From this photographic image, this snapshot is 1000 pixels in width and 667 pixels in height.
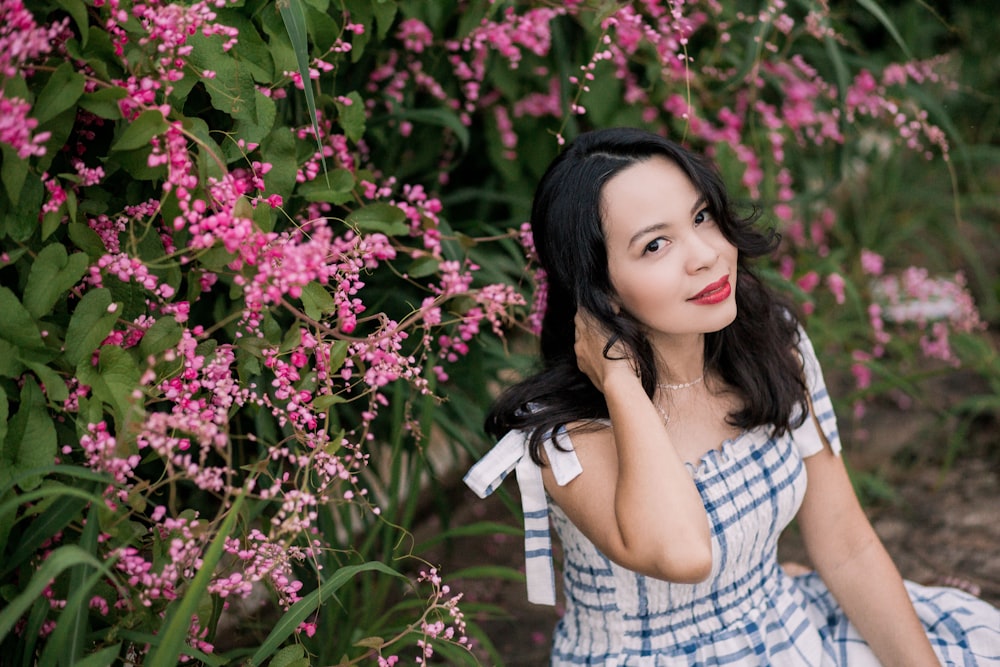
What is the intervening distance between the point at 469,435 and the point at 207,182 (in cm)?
184

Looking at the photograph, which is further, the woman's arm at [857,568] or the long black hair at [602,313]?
the woman's arm at [857,568]

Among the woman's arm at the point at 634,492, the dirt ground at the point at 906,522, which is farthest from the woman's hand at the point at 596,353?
the dirt ground at the point at 906,522

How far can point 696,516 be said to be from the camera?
146cm

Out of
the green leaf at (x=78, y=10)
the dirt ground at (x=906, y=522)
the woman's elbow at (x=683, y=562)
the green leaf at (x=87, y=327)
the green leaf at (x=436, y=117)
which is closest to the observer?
the green leaf at (x=78, y=10)

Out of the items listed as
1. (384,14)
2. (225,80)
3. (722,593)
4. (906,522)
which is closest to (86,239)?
(225,80)

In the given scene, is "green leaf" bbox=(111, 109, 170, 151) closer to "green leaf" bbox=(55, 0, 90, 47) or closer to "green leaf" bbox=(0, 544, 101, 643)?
"green leaf" bbox=(55, 0, 90, 47)

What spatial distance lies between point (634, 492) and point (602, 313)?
0.28 metres

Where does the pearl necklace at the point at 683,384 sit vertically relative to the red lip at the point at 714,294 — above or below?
below

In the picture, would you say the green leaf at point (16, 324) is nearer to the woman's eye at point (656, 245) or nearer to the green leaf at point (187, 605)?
the green leaf at point (187, 605)

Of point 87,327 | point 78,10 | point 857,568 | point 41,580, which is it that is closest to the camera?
point 41,580

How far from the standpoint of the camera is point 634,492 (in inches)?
57.0

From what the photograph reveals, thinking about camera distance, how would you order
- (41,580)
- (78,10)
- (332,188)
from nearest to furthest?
1. (41,580)
2. (78,10)
3. (332,188)

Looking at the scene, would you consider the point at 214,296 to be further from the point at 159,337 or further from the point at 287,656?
the point at 287,656

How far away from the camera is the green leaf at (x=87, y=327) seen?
49.9 inches
